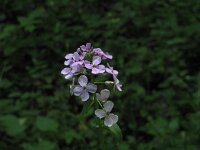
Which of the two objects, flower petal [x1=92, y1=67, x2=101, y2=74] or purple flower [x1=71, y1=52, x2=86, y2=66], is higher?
purple flower [x1=71, y1=52, x2=86, y2=66]

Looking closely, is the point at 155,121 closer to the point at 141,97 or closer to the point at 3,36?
the point at 141,97

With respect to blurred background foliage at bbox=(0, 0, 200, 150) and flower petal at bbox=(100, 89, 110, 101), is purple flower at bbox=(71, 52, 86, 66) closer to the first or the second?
flower petal at bbox=(100, 89, 110, 101)

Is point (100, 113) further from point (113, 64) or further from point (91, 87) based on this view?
point (113, 64)

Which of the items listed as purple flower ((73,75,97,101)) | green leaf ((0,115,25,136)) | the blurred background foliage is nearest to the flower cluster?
purple flower ((73,75,97,101))

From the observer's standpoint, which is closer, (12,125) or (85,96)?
(85,96)

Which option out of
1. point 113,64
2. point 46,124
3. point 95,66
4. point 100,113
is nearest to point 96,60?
point 95,66

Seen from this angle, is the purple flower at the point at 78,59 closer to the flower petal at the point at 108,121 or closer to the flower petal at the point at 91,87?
the flower petal at the point at 91,87

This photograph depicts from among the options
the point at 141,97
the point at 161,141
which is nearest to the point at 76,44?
the point at 141,97

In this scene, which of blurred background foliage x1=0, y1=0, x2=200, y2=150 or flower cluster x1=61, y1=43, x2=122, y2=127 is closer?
flower cluster x1=61, y1=43, x2=122, y2=127
